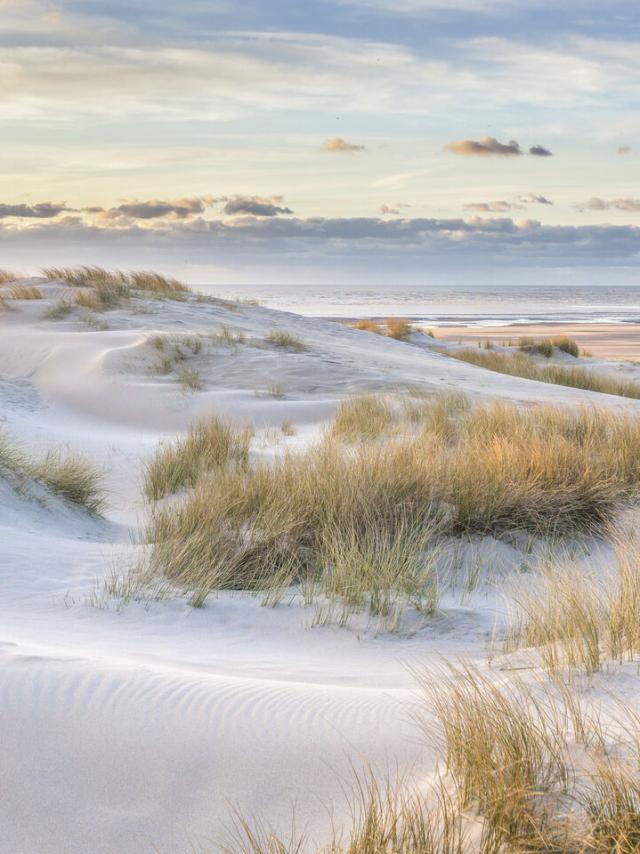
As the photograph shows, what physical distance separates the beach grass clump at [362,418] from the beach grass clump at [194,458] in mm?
1110

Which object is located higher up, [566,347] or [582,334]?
[566,347]

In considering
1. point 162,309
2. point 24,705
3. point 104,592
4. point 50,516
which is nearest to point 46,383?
point 162,309

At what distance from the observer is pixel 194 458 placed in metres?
6.88

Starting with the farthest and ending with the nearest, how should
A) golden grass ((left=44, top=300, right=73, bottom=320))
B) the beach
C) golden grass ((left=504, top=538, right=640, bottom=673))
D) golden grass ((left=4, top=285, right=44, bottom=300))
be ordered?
1. the beach
2. golden grass ((left=4, top=285, right=44, bottom=300))
3. golden grass ((left=44, top=300, right=73, bottom=320))
4. golden grass ((left=504, top=538, right=640, bottom=673))

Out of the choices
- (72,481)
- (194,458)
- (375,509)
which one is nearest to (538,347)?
(194,458)

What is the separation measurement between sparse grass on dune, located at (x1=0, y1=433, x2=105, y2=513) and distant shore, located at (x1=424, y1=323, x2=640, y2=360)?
19969 millimetres

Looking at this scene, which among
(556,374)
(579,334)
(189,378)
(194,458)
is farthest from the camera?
Answer: (579,334)

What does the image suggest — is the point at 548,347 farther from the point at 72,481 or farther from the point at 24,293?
the point at 72,481

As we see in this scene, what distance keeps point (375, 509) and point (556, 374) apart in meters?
12.2

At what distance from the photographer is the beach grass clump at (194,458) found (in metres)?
6.47

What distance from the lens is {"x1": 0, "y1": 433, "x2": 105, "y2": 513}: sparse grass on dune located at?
5758 mm

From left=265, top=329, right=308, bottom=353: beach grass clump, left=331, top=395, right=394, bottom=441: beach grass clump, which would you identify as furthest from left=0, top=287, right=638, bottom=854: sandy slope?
left=265, top=329, right=308, bottom=353: beach grass clump

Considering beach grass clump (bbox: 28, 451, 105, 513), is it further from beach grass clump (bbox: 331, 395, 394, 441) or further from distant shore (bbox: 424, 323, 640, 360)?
distant shore (bbox: 424, 323, 640, 360)

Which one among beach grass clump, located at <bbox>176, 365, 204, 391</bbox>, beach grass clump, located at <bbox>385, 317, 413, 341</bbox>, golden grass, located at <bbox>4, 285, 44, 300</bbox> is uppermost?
golden grass, located at <bbox>4, 285, 44, 300</bbox>
